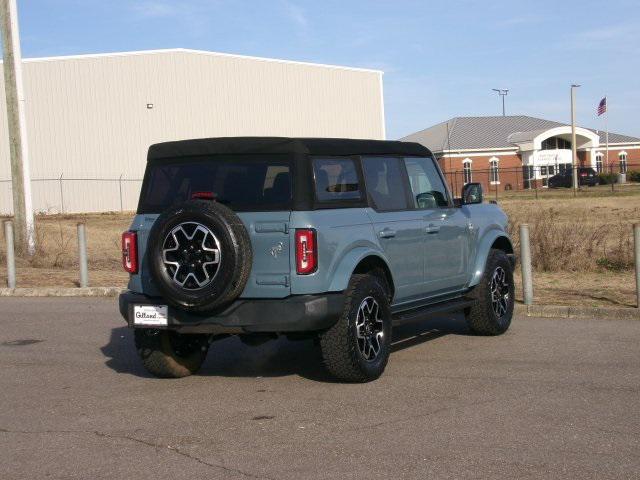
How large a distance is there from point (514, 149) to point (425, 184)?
71902mm

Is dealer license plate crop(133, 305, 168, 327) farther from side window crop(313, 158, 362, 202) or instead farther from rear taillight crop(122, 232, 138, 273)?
side window crop(313, 158, 362, 202)

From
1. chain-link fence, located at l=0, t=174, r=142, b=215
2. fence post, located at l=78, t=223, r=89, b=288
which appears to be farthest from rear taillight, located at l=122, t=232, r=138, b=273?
chain-link fence, located at l=0, t=174, r=142, b=215

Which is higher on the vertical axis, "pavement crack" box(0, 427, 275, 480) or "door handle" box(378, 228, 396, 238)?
"door handle" box(378, 228, 396, 238)

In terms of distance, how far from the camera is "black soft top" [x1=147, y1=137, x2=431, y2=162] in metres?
7.95

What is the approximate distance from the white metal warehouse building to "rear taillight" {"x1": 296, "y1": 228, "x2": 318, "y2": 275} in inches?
1774

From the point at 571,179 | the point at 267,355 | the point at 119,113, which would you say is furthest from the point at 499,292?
the point at 571,179

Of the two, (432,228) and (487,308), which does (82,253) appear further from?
(432,228)

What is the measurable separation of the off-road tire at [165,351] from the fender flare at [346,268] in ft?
4.47

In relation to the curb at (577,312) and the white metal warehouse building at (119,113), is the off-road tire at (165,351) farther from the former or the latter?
the white metal warehouse building at (119,113)

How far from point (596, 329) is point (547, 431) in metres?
4.57

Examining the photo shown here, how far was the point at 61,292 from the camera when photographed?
621 inches

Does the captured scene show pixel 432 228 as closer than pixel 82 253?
Yes

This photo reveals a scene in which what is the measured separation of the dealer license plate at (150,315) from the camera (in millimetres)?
7922

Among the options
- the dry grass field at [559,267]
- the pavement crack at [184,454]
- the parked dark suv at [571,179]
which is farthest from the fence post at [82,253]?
the parked dark suv at [571,179]
